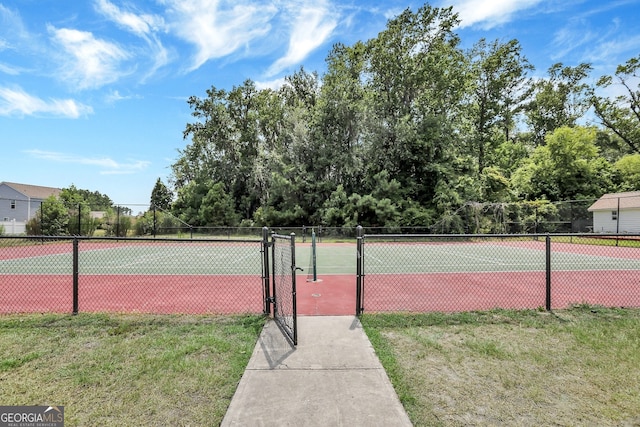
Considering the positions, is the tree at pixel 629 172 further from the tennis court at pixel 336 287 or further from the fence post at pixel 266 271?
the fence post at pixel 266 271

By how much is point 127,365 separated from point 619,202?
105 ft

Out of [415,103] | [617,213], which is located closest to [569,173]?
[617,213]

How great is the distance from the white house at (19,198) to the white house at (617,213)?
48.6 metres

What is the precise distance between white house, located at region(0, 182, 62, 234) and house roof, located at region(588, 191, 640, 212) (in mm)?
48607

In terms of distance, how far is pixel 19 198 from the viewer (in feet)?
140

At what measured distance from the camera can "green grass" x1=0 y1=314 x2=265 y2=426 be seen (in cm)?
294

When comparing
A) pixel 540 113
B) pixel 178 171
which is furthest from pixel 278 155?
pixel 540 113

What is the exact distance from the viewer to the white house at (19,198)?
1452 inches

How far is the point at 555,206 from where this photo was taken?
26.4 m

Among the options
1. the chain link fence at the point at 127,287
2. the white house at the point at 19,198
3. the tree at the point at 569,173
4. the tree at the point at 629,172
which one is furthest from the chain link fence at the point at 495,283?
the white house at the point at 19,198

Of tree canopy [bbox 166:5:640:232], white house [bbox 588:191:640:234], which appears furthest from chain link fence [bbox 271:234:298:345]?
white house [bbox 588:191:640:234]

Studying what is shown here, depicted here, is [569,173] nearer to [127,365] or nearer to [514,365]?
[514,365]

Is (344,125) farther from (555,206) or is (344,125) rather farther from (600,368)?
(600,368)

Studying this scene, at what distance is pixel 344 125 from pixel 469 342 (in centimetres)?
2738
